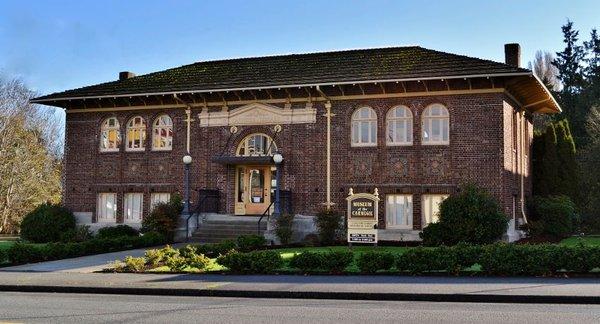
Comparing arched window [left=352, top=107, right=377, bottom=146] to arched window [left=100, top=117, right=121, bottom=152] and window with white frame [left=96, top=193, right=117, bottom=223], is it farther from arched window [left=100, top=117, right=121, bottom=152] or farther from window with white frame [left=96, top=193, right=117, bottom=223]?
window with white frame [left=96, top=193, right=117, bottom=223]

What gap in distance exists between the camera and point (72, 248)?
2148cm

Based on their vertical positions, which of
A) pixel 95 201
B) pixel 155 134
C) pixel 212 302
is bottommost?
pixel 212 302

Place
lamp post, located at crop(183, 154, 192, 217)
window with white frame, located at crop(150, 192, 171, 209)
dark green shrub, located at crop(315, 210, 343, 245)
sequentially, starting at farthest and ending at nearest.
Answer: window with white frame, located at crop(150, 192, 171, 209) → lamp post, located at crop(183, 154, 192, 217) → dark green shrub, located at crop(315, 210, 343, 245)

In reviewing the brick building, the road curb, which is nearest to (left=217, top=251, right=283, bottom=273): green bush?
the road curb

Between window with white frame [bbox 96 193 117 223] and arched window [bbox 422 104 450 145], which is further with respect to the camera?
window with white frame [bbox 96 193 117 223]

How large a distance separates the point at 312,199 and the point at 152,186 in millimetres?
7387

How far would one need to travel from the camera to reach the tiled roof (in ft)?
83.0

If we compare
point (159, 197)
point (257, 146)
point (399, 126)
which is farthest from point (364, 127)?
point (159, 197)

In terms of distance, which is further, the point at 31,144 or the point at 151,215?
the point at 31,144

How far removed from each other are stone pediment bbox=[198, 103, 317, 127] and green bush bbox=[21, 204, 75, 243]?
24.4 ft

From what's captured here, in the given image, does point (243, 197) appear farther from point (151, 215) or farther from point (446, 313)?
point (446, 313)

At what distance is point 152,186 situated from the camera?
29359 mm

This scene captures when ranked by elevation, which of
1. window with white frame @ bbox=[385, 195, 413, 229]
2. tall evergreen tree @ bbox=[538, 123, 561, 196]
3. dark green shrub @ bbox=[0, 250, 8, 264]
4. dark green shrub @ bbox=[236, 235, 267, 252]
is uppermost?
tall evergreen tree @ bbox=[538, 123, 561, 196]

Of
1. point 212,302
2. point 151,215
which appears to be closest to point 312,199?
point 151,215
